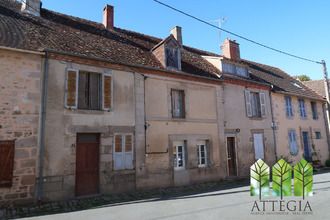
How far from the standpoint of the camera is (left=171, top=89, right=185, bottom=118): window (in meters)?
10.2

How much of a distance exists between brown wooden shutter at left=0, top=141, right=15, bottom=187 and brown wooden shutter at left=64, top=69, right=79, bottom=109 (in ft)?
6.53

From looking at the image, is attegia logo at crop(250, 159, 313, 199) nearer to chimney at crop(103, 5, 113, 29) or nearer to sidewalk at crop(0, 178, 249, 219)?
sidewalk at crop(0, 178, 249, 219)

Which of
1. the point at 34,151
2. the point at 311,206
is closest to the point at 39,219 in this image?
the point at 34,151

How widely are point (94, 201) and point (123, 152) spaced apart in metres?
1.95

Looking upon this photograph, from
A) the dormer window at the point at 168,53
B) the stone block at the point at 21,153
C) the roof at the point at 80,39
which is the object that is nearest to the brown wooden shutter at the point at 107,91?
the roof at the point at 80,39

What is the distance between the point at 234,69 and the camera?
508 inches

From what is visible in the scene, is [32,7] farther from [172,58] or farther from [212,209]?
[212,209]

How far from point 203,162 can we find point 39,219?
278 inches

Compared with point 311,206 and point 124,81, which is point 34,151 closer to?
point 124,81

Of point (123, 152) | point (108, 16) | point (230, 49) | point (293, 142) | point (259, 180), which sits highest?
point (108, 16)

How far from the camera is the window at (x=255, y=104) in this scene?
12.5 m

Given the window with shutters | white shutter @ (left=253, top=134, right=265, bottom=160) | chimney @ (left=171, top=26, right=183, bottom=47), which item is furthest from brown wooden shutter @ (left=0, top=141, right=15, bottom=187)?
white shutter @ (left=253, top=134, right=265, bottom=160)

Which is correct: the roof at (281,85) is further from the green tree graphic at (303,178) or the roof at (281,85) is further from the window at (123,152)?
the window at (123,152)

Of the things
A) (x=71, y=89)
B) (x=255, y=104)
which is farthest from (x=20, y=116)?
(x=255, y=104)
